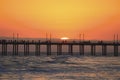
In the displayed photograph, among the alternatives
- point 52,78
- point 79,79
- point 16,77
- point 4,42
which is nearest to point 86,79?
point 79,79

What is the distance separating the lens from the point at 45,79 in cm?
3722

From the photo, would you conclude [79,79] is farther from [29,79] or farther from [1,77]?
[1,77]

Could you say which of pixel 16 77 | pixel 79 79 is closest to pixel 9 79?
pixel 16 77

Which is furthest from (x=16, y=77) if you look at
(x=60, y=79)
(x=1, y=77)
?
(x=60, y=79)

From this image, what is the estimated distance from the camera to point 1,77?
125ft

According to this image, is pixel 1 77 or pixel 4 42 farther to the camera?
pixel 4 42

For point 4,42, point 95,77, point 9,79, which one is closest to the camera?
point 9,79

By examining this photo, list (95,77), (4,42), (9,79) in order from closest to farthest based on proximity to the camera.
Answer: (9,79) → (95,77) → (4,42)

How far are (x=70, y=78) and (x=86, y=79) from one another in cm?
163

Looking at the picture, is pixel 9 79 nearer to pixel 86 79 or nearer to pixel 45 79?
pixel 45 79

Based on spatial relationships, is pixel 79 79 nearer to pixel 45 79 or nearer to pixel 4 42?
pixel 45 79

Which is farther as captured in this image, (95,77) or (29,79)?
(95,77)

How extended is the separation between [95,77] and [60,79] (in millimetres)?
4124

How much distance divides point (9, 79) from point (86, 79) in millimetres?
7219
